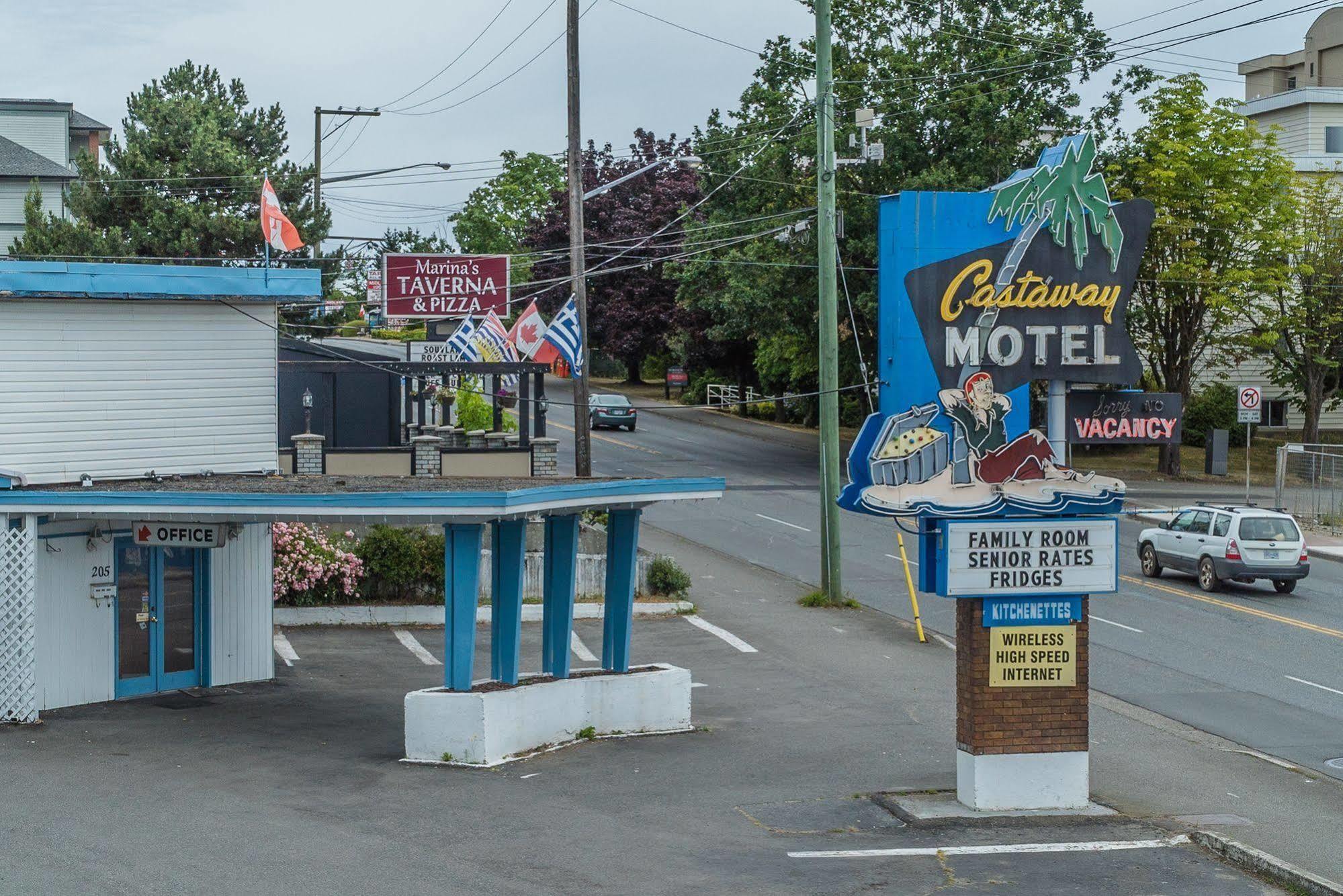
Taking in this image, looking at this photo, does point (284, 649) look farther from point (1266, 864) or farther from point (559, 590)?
point (1266, 864)

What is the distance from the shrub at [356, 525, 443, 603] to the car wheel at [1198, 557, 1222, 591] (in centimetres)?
1547

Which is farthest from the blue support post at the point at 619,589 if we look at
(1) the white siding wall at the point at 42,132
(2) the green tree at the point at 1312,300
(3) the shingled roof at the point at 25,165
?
(1) the white siding wall at the point at 42,132

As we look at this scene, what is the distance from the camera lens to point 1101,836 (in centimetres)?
1295

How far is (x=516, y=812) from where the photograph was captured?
1323 cm

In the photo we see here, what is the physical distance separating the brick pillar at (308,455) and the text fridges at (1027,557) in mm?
18781

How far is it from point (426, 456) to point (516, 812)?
19.6 m

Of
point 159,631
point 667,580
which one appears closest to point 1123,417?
point 159,631

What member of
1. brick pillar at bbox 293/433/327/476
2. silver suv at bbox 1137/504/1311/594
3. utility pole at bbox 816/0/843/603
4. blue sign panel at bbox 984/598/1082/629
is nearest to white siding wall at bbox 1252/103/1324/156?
silver suv at bbox 1137/504/1311/594

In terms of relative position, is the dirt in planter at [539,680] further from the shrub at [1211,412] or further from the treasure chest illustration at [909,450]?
the shrub at [1211,412]

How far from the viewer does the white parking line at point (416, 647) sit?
73.2 ft

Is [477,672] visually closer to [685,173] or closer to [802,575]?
[802,575]

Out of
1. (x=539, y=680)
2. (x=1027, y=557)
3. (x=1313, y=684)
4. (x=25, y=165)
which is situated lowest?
(x=1313, y=684)

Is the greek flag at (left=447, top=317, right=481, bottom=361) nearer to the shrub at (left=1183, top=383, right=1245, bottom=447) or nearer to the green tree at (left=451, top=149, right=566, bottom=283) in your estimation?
the shrub at (left=1183, top=383, right=1245, bottom=447)

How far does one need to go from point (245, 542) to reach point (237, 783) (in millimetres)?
6256
